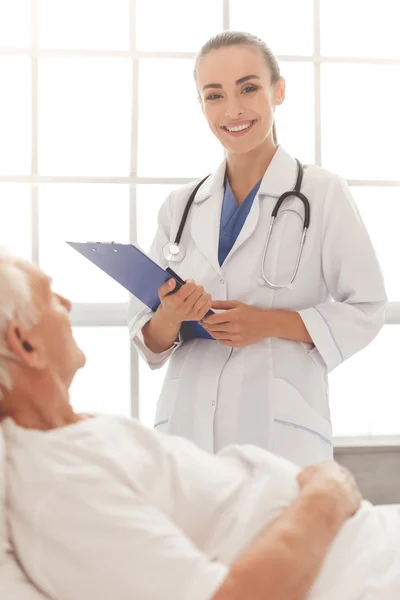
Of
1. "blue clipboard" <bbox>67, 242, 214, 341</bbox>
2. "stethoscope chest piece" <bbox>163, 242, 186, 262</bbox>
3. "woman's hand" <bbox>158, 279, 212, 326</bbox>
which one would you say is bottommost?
"woman's hand" <bbox>158, 279, 212, 326</bbox>

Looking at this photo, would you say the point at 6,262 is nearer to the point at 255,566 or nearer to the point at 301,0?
the point at 255,566

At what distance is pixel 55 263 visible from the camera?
9.73 ft

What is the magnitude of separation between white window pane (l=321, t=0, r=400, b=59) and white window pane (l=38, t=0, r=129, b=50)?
0.82m

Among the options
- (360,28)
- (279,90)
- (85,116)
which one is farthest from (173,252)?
(360,28)

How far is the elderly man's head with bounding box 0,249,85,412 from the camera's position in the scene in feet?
3.98

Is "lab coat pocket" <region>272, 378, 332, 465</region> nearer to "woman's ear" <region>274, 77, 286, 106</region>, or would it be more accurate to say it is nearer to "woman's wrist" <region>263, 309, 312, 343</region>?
"woman's wrist" <region>263, 309, 312, 343</region>

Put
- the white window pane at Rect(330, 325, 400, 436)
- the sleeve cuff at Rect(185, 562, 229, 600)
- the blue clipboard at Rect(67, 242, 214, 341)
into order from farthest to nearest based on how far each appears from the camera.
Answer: the white window pane at Rect(330, 325, 400, 436) → the blue clipboard at Rect(67, 242, 214, 341) → the sleeve cuff at Rect(185, 562, 229, 600)

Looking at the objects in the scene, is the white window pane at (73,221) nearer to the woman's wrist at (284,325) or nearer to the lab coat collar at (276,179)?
the lab coat collar at (276,179)

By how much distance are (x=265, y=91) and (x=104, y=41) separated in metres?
1.20

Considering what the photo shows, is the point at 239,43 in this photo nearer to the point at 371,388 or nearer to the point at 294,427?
the point at 294,427

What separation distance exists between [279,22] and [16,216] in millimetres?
1314

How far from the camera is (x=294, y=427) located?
72.8 inches

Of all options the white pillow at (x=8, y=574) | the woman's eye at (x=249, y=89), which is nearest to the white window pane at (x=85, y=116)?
the woman's eye at (x=249, y=89)

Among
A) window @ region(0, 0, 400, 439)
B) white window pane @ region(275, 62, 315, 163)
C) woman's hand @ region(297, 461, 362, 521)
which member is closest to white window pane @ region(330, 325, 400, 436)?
window @ region(0, 0, 400, 439)
